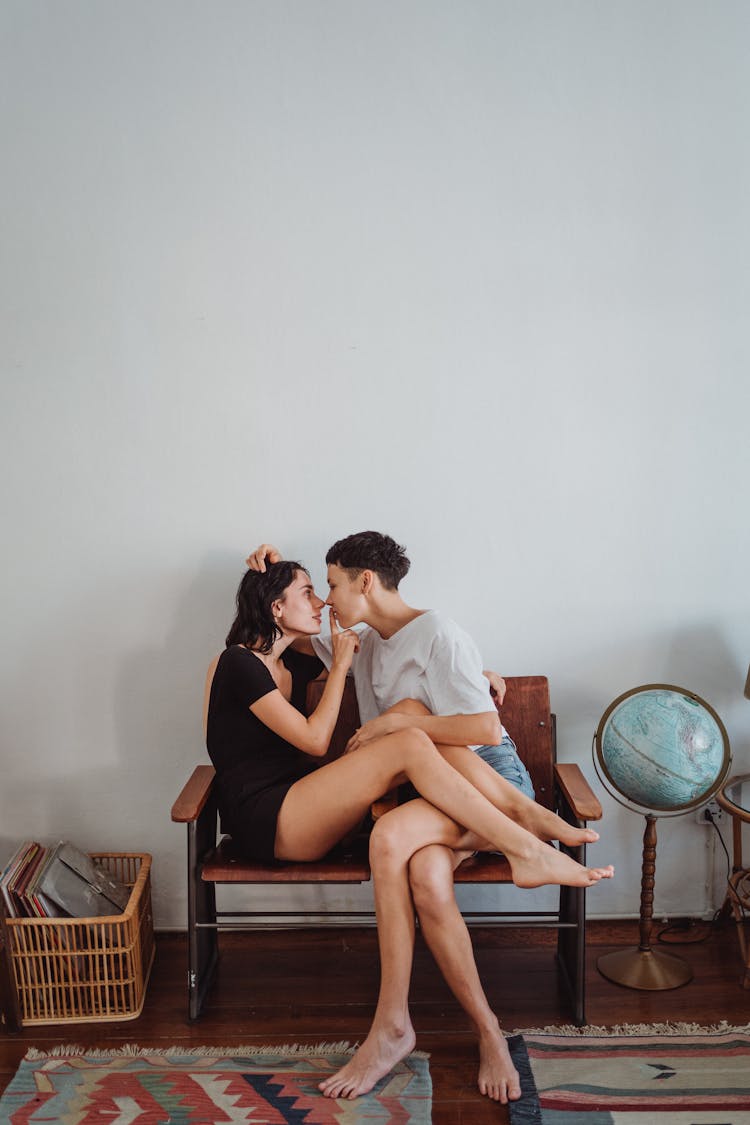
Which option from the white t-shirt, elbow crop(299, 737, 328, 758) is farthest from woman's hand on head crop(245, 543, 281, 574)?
elbow crop(299, 737, 328, 758)

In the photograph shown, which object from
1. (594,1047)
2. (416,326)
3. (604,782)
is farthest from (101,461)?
(594,1047)

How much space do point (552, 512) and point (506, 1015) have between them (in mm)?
1500

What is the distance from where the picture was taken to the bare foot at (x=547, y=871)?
95.5 inches

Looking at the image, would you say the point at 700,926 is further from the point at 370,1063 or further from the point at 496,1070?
the point at 370,1063

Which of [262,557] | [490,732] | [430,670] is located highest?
[262,557]

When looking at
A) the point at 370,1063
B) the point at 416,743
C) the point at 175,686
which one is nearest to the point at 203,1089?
the point at 370,1063

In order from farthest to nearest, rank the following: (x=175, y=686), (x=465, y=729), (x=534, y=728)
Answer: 1. (x=175, y=686)
2. (x=534, y=728)
3. (x=465, y=729)

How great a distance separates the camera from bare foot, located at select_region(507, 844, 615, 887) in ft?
7.96

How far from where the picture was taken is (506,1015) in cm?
267

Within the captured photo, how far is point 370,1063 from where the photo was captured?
2348 mm

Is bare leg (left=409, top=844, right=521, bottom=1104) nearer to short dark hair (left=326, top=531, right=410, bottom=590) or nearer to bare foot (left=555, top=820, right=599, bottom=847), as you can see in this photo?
bare foot (left=555, top=820, right=599, bottom=847)

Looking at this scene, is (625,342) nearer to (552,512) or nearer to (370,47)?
(552,512)

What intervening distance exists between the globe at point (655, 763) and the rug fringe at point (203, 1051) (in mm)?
797

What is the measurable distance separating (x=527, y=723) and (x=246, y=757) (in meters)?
0.88
